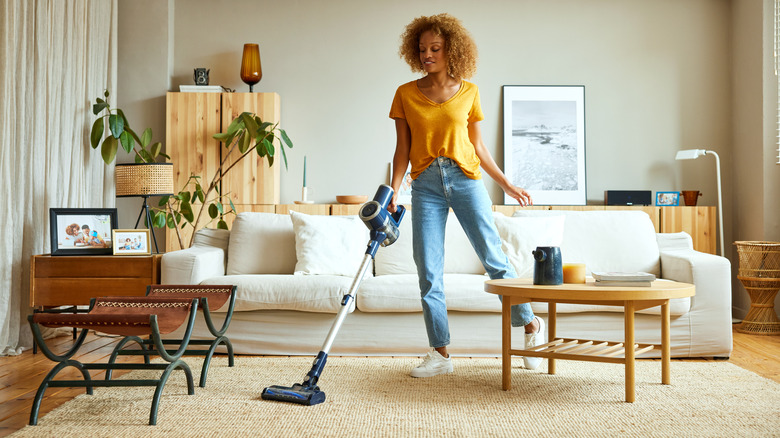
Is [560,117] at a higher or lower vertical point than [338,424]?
higher

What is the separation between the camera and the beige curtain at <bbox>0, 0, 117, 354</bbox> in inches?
131

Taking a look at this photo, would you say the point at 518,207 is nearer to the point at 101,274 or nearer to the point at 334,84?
the point at 334,84

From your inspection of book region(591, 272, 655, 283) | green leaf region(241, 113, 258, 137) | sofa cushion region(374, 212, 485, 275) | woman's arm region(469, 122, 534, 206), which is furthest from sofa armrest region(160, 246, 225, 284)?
book region(591, 272, 655, 283)

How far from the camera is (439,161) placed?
2.52 meters

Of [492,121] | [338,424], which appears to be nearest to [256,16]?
[492,121]

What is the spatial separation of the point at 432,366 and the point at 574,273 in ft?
2.22

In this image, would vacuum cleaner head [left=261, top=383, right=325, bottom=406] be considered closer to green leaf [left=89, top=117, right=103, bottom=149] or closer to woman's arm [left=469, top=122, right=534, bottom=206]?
woman's arm [left=469, top=122, right=534, bottom=206]

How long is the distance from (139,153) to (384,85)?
1.80 metres

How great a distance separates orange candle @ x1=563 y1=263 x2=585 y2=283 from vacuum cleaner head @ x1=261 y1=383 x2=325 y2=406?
0.96 m

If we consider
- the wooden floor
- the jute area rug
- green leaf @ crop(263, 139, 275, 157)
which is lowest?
the wooden floor

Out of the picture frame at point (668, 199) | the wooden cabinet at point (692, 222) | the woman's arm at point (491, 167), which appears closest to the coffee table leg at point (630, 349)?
the woman's arm at point (491, 167)

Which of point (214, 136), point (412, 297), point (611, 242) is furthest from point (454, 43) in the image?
point (214, 136)

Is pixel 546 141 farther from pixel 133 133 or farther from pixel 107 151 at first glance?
pixel 107 151

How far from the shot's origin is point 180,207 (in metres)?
4.37
